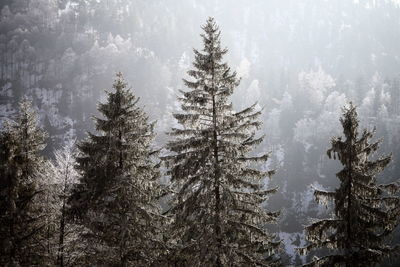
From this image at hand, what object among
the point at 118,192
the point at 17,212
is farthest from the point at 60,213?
the point at 118,192

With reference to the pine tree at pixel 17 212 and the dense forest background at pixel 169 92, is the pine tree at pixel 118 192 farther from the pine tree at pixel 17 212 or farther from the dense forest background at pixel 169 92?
the dense forest background at pixel 169 92

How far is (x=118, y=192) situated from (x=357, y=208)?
9411 millimetres

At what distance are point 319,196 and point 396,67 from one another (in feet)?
719

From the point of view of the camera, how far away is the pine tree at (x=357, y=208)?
12453 mm

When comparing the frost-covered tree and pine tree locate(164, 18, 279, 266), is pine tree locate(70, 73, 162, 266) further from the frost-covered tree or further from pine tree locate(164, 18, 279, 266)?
pine tree locate(164, 18, 279, 266)

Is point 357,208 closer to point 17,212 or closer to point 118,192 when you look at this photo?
point 118,192

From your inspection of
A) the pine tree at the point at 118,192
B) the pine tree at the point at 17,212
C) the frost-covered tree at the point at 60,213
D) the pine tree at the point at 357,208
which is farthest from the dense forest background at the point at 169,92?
the pine tree at the point at 17,212

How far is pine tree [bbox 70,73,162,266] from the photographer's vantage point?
14469 millimetres

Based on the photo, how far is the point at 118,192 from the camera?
1469 cm

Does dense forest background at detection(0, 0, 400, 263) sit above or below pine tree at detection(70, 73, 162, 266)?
above

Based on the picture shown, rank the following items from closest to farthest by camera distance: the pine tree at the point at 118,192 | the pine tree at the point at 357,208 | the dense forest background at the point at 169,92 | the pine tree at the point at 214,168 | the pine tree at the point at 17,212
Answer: the pine tree at the point at 357,208 → the pine tree at the point at 214,168 → the pine tree at the point at 17,212 → the pine tree at the point at 118,192 → the dense forest background at the point at 169,92

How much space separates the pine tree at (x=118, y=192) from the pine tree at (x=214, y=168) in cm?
195

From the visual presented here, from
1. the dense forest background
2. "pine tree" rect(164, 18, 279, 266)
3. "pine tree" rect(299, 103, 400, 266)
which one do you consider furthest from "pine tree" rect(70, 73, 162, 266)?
the dense forest background

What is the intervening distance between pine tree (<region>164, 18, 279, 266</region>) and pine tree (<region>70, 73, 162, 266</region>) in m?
1.95
